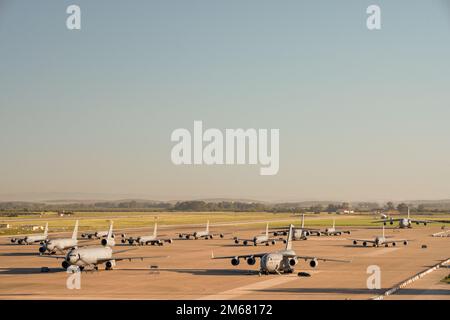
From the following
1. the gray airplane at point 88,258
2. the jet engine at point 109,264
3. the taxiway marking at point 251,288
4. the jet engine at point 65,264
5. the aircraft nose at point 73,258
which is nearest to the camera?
the taxiway marking at point 251,288

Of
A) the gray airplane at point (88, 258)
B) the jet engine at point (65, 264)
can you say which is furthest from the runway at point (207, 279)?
the gray airplane at point (88, 258)

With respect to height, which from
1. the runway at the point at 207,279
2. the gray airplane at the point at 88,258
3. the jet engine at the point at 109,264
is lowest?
the runway at the point at 207,279

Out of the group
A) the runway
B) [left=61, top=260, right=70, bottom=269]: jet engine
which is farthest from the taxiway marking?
[left=61, top=260, right=70, bottom=269]: jet engine

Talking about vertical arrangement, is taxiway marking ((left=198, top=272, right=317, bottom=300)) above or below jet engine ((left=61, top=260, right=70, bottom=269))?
below

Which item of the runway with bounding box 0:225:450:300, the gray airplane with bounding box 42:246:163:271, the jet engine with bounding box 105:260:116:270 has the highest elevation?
the gray airplane with bounding box 42:246:163:271

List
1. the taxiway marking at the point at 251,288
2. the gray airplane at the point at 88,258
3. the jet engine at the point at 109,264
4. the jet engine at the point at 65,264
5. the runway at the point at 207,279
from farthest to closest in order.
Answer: the jet engine at the point at 109,264 < the jet engine at the point at 65,264 < the gray airplane at the point at 88,258 < the runway at the point at 207,279 < the taxiway marking at the point at 251,288

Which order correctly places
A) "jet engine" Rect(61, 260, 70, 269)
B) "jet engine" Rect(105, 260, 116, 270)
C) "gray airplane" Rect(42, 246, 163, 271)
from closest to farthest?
"gray airplane" Rect(42, 246, 163, 271) → "jet engine" Rect(61, 260, 70, 269) → "jet engine" Rect(105, 260, 116, 270)

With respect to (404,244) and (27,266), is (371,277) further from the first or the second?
(404,244)

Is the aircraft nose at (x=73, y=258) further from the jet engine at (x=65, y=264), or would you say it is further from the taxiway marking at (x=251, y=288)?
the taxiway marking at (x=251, y=288)

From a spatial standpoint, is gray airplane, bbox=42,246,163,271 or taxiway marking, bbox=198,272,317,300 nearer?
taxiway marking, bbox=198,272,317,300

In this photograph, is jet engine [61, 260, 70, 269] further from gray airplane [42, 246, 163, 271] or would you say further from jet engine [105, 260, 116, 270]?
jet engine [105, 260, 116, 270]

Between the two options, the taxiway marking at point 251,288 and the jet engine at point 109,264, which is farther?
the jet engine at point 109,264
